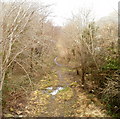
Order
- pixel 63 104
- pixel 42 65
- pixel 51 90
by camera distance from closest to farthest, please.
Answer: pixel 63 104, pixel 42 65, pixel 51 90

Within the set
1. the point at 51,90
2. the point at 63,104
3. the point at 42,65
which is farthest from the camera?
the point at 51,90

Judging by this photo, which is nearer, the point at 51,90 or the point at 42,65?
the point at 42,65

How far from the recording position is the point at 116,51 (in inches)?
276

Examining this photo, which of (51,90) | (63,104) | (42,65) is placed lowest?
(63,104)

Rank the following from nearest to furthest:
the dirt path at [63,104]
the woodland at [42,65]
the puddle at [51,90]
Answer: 1. the woodland at [42,65]
2. the dirt path at [63,104]
3. the puddle at [51,90]

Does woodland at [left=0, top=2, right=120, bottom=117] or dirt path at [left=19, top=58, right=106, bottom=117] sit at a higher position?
woodland at [left=0, top=2, right=120, bottom=117]

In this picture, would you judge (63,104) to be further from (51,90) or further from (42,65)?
(42,65)

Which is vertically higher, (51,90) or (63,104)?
(51,90)

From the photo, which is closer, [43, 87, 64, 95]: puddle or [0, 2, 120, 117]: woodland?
[0, 2, 120, 117]: woodland

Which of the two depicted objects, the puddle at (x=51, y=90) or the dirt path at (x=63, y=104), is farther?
the puddle at (x=51, y=90)

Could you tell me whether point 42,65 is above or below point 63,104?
above

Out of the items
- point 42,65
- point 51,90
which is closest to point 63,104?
point 51,90

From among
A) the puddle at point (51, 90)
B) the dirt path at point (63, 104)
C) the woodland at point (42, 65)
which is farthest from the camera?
the puddle at point (51, 90)

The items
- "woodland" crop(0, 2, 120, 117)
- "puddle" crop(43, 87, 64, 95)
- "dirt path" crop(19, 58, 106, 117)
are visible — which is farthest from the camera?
"puddle" crop(43, 87, 64, 95)
